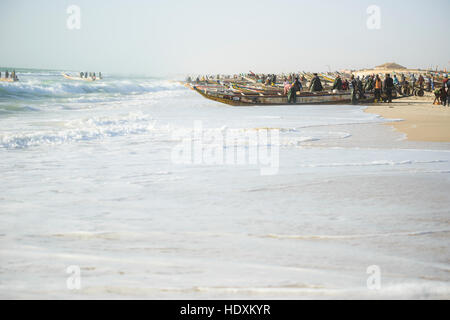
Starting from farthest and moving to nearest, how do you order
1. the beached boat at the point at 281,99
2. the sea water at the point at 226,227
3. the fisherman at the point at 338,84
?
the fisherman at the point at 338,84, the beached boat at the point at 281,99, the sea water at the point at 226,227

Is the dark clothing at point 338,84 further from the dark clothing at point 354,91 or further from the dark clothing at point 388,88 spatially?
the dark clothing at point 388,88

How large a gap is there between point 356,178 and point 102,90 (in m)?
50.1

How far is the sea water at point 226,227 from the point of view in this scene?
3143 mm

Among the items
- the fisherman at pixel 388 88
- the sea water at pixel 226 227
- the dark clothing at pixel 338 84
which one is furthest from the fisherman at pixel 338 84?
the sea water at pixel 226 227

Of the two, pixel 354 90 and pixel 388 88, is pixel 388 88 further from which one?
pixel 354 90

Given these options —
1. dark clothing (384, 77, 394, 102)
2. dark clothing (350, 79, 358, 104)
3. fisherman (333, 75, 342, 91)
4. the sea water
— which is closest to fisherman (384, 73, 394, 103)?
dark clothing (384, 77, 394, 102)

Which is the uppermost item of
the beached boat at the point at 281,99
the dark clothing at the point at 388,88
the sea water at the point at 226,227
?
the dark clothing at the point at 388,88

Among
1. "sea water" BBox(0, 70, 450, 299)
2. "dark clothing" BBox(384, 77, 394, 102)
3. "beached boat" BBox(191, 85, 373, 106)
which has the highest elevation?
"dark clothing" BBox(384, 77, 394, 102)

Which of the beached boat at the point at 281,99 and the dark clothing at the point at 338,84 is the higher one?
the dark clothing at the point at 338,84

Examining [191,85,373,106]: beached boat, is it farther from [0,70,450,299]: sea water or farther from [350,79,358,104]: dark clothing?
[0,70,450,299]: sea water

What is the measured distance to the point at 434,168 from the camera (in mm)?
7148

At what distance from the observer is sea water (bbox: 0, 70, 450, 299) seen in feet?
10.3

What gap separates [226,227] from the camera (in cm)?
435
